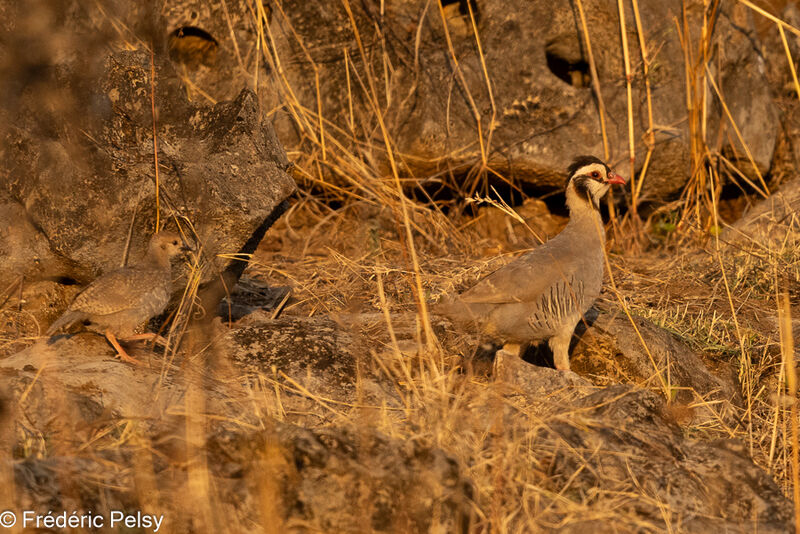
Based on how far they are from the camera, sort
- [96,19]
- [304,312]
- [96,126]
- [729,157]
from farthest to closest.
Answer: [729,157] < [96,19] < [304,312] < [96,126]

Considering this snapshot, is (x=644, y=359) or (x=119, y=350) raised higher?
(x=119, y=350)

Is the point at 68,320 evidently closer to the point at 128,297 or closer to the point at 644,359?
the point at 128,297

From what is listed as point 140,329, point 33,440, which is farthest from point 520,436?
point 140,329

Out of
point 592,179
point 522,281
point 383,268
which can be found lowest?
point 383,268

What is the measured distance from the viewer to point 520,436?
373 cm

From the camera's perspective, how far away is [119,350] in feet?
17.2

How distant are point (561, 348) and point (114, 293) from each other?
2618mm

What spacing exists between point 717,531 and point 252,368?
251 cm

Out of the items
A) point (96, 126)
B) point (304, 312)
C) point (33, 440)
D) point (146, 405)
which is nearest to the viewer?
point (33, 440)

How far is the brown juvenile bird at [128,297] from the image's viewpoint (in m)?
5.22

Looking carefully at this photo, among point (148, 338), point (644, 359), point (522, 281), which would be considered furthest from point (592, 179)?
point (148, 338)

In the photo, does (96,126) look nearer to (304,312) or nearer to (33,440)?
(304,312)

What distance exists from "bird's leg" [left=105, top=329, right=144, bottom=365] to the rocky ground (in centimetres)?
10

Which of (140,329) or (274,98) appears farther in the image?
(274,98)
